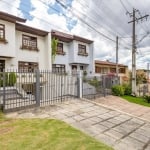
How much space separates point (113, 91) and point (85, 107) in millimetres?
8065

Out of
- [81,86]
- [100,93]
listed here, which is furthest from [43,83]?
[100,93]

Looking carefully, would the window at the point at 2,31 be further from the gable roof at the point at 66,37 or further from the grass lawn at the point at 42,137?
the grass lawn at the point at 42,137

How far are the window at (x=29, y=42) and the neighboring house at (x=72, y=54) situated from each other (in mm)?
3414

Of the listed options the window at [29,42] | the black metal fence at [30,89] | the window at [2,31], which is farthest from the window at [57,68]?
the black metal fence at [30,89]

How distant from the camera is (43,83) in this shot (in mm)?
11547

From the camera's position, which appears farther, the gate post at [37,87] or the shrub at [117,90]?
the shrub at [117,90]

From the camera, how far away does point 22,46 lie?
2005 centimetres

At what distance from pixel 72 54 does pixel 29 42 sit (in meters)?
7.28

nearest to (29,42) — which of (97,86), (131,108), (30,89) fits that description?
(97,86)

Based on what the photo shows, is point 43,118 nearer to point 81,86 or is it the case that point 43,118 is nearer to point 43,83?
point 43,83

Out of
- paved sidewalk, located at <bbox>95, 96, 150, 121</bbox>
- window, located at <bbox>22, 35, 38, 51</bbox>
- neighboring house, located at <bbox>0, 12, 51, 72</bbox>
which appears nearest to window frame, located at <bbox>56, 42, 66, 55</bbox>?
neighboring house, located at <bbox>0, 12, 51, 72</bbox>

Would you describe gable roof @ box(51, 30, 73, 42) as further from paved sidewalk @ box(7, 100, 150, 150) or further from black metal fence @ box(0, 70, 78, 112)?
paved sidewalk @ box(7, 100, 150, 150)

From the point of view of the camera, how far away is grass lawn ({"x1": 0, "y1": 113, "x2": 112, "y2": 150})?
19.9 feet

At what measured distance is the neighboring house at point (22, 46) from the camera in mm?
17469
